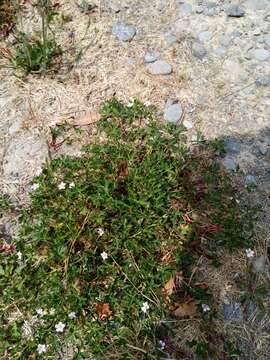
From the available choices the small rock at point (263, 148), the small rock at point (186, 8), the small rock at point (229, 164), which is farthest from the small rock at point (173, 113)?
the small rock at point (186, 8)

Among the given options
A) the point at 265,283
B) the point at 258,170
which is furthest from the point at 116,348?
the point at 258,170

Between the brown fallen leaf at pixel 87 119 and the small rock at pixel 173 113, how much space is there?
0.57 meters

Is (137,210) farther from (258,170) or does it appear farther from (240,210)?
(258,170)

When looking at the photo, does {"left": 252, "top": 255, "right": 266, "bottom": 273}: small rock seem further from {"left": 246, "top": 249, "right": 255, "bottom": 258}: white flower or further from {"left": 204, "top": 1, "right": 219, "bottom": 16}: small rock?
{"left": 204, "top": 1, "right": 219, "bottom": 16}: small rock

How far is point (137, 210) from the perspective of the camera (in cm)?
310

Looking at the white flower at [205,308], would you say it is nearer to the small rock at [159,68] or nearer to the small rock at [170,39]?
the small rock at [159,68]

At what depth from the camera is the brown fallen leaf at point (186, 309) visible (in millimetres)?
2883

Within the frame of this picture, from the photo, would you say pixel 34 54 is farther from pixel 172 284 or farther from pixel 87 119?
pixel 172 284

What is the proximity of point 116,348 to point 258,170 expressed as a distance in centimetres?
174

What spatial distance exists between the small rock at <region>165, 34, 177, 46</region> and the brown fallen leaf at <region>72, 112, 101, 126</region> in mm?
1096

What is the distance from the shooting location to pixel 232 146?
3.62 meters

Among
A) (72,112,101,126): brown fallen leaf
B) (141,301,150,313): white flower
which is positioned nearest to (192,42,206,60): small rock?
(72,112,101,126): brown fallen leaf

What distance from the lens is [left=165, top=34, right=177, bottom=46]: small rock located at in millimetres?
4184

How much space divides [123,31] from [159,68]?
0.56 m
